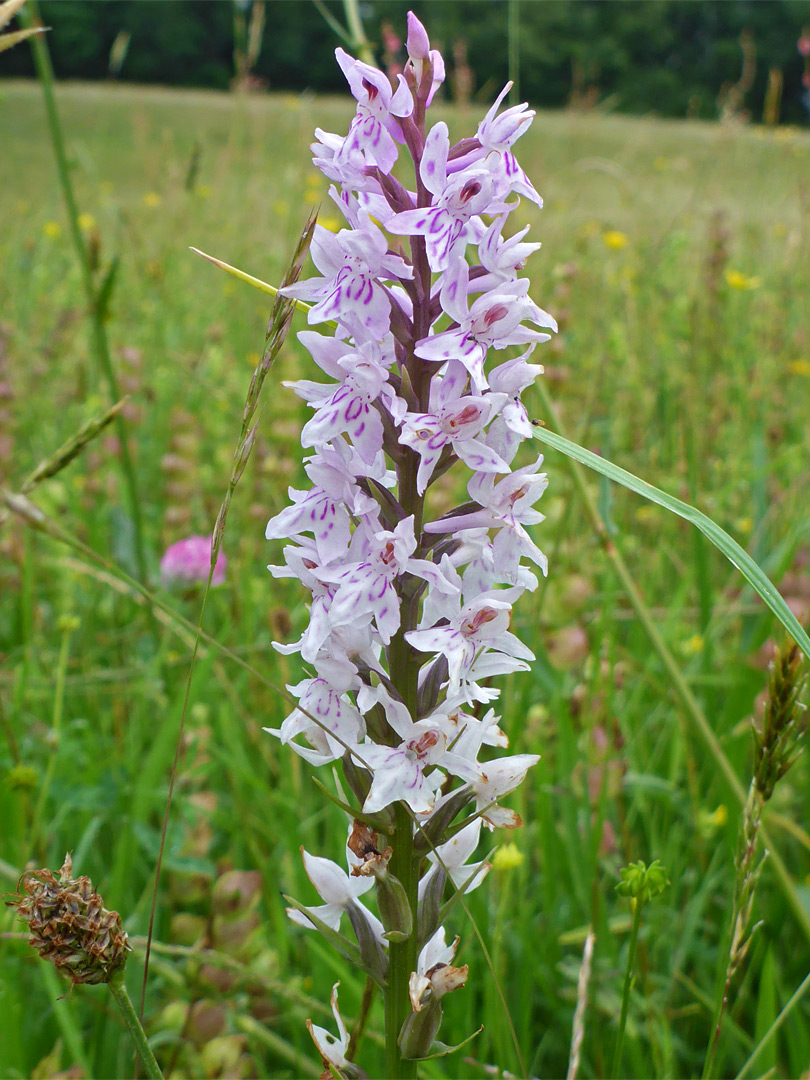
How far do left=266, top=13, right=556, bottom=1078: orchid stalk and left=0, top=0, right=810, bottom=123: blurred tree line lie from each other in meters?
16.3

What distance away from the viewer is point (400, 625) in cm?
89

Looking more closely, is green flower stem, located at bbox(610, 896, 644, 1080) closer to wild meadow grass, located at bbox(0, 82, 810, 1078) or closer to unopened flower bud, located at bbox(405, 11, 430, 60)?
wild meadow grass, located at bbox(0, 82, 810, 1078)

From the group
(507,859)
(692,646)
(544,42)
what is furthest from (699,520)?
(544,42)

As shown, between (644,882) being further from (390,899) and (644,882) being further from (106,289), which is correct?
(106,289)

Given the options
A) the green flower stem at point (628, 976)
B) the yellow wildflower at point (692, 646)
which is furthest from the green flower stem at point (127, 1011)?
the yellow wildflower at point (692, 646)

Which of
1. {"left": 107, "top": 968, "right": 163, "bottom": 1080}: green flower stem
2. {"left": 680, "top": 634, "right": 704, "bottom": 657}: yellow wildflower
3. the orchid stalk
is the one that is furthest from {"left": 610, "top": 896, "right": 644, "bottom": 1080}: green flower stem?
{"left": 680, "top": 634, "right": 704, "bottom": 657}: yellow wildflower

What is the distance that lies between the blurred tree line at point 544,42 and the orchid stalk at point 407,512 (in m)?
16.3

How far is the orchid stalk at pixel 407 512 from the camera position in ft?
2.82

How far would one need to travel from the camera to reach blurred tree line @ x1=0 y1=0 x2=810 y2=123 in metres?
18.4

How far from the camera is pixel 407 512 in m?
0.91

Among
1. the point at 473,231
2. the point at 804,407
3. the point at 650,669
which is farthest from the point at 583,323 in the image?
the point at 473,231

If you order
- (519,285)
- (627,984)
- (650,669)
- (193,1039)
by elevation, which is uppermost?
(519,285)

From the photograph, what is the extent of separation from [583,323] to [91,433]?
4.77 m

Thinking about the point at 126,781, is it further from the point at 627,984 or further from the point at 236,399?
the point at 236,399
